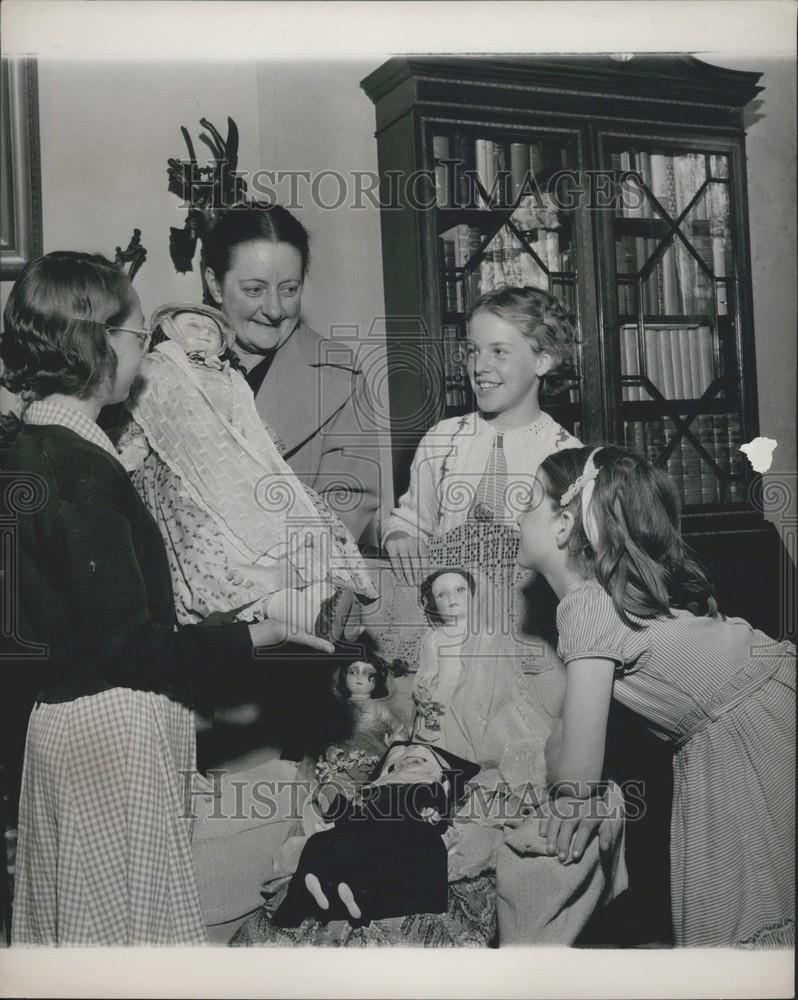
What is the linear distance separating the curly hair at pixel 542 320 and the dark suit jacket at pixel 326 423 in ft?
1.17

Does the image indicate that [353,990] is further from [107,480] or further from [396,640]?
[107,480]

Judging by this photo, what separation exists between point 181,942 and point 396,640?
90 cm

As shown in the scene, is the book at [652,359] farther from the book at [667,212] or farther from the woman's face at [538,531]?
the woman's face at [538,531]

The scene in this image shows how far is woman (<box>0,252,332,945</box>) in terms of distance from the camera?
2.22 meters

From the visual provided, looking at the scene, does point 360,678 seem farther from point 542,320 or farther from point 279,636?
point 542,320

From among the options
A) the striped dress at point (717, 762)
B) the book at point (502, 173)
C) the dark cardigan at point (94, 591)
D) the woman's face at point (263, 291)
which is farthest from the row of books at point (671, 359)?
the dark cardigan at point (94, 591)

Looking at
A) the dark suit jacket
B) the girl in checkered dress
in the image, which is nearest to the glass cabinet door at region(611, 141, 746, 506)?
the girl in checkered dress

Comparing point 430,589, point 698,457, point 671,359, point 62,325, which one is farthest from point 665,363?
point 62,325

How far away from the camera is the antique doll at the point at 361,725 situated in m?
2.34

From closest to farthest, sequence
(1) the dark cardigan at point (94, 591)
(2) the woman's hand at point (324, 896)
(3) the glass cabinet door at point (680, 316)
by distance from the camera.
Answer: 1. (1) the dark cardigan at point (94, 591)
2. (2) the woman's hand at point (324, 896)
3. (3) the glass cabinet door at point (680, 316)

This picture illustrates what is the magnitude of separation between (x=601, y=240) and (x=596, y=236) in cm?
2

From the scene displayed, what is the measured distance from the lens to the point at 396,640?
2354 mm

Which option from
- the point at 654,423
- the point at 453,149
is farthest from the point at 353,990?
the point at 453,149

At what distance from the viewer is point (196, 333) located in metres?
2.36
